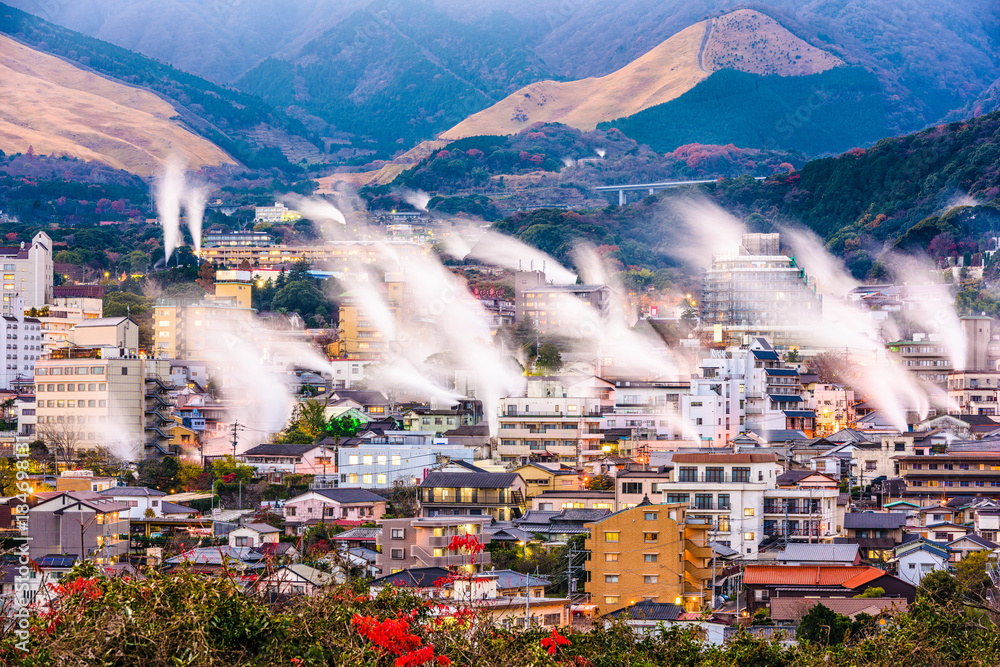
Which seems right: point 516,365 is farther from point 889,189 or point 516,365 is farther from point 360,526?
point 889,189

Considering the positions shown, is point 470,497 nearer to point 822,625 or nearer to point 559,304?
point 822,625

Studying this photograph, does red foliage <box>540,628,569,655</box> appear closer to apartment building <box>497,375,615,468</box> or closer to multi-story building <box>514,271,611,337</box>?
apartment building <box>497,375,615,468</box>

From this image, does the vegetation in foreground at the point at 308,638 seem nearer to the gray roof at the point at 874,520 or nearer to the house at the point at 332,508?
the gray roof at the point at 874,520

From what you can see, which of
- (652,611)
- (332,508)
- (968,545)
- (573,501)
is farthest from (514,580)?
(968,545)

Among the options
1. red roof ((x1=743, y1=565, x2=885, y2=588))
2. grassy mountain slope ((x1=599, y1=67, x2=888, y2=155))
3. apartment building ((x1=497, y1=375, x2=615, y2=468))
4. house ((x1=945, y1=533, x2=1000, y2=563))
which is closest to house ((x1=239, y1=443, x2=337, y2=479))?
apartment building ((x1=497, y1=375, x2=615, y2=468))

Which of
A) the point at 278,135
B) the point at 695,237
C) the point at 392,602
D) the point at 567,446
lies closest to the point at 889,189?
the point at 695,237

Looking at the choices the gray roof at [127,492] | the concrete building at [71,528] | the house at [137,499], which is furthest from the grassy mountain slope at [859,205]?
the concrete building at [71,528]
